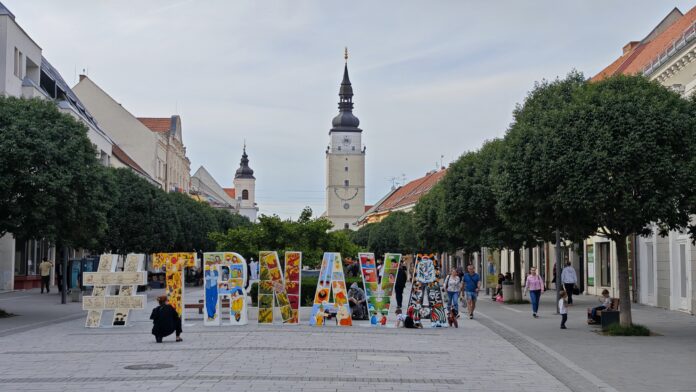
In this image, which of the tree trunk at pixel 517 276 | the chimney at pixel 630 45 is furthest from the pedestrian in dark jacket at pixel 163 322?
the chimney at pixel 630 45

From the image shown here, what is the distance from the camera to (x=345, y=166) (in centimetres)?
18050

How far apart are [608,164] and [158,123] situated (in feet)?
252

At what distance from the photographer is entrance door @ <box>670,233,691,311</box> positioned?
100 feet

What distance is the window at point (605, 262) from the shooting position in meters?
43.3

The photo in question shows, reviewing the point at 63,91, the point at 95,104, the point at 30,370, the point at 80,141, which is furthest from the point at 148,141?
the point at 30,370

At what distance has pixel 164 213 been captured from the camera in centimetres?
5044

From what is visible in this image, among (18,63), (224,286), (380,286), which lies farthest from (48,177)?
(18,63)

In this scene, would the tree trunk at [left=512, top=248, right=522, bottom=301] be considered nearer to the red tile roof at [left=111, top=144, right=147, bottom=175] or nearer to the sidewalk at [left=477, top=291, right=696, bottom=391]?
the sidewalk at [left=477, top=291, right=696, bottom=391]

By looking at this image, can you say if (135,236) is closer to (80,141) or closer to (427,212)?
(427,212)

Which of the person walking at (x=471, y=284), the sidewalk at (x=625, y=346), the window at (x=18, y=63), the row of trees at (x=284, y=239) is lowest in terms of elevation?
the sidewalk at (x=625, y=346)

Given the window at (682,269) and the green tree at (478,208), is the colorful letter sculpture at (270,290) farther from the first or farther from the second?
the window at (682,269)

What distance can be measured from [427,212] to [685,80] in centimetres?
2593

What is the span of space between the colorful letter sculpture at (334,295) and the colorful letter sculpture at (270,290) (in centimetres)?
81

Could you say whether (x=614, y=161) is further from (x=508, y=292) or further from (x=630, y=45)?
(x=630, y=45)
